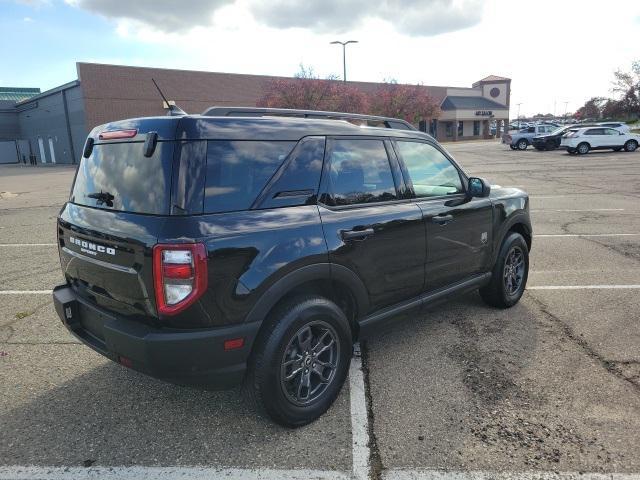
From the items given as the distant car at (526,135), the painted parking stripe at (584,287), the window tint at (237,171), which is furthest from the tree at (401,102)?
the window tint at (237,171)

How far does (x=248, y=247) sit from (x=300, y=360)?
0.85 meters

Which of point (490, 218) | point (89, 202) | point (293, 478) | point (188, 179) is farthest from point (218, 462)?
point (490, 218)

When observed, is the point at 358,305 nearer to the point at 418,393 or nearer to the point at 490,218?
the point at 418,393

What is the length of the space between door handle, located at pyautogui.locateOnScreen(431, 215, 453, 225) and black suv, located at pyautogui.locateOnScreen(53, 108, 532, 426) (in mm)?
26

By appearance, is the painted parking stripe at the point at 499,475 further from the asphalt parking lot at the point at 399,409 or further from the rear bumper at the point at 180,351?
the rear bumper at the point at 180,351

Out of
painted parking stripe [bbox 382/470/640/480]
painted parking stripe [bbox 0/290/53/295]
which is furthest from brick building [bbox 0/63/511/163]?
painted parking stripe [bbox 382/470/640/480]

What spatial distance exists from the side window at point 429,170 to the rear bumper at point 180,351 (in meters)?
1.91

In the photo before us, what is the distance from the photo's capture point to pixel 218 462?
2674 mm

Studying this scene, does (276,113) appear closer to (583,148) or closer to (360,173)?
(360,173)

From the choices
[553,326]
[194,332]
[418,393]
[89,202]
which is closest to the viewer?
[194,332]

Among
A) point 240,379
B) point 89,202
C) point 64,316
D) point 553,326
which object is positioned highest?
point 89,202

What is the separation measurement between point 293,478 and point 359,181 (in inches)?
76.1

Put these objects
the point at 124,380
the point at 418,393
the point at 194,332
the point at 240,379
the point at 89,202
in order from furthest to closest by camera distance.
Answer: the point at 124,380 < the point at 418,393 < the point at 89,202 < the point at 240,379 < the point at 194,332

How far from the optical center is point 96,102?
37.2 m
